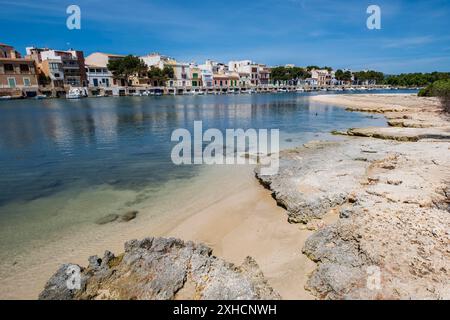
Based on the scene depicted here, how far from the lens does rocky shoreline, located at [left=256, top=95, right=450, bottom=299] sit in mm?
5109

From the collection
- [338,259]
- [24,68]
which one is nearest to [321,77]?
[24,68]

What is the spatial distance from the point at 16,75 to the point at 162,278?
102 metres

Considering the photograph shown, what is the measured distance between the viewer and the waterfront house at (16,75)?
82562mm

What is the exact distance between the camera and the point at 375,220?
21.9 feet

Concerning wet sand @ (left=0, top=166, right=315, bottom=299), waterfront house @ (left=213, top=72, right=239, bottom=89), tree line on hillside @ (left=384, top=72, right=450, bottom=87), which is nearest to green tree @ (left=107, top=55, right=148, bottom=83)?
waterfront house @ (left=213, top=72, right=239, bottom=89)

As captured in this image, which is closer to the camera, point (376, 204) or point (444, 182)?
point (376, 204)

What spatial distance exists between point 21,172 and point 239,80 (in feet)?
445

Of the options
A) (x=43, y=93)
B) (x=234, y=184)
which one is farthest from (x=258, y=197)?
(x=43, y=93)

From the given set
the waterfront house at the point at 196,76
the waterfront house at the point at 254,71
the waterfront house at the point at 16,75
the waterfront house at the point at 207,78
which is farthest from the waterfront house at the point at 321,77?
the waterfront house at the point at 16,75

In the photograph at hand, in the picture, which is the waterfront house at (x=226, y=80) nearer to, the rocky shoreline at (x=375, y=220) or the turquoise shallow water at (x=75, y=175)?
the turquoise shallow water at (x=75, y=175)

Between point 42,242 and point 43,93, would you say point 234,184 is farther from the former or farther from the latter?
point 43,93

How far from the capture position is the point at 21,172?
1512 centimetres

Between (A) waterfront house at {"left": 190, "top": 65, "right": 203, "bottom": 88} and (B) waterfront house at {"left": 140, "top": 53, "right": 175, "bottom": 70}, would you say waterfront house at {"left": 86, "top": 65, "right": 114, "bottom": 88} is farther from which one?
(A) waterfront house at {"left": 190, "top": 65, "right": 203, "bottom": 88}

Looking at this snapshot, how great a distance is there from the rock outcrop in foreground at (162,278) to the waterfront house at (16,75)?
100m
